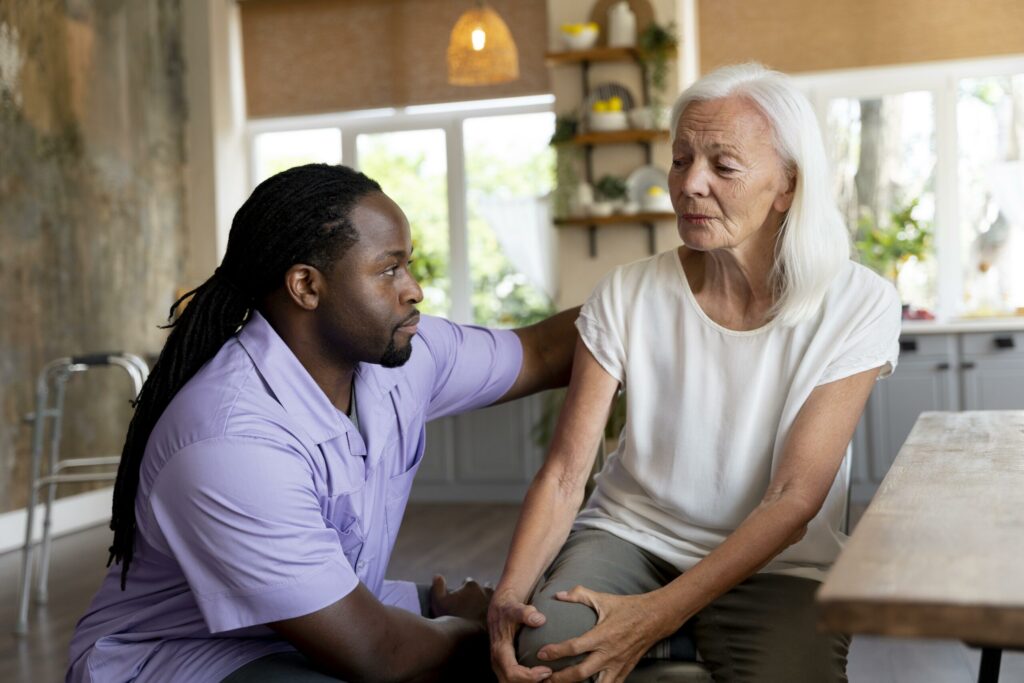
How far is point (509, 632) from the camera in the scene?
5.01ft

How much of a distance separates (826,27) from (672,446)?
4882 mm

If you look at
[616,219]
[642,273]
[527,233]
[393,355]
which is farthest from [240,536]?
[527,233]

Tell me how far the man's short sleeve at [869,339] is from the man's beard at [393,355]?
0.60 m

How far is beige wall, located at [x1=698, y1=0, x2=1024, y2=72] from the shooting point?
19.1 feet

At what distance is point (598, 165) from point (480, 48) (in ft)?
3.71

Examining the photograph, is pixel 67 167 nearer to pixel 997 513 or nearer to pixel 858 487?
pixel 858 487

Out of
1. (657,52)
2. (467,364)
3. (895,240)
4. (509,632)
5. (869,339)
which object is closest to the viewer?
(509,632)

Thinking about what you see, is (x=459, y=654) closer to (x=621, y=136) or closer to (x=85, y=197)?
(x=621, y=136)

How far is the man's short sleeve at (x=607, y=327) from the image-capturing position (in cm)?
176

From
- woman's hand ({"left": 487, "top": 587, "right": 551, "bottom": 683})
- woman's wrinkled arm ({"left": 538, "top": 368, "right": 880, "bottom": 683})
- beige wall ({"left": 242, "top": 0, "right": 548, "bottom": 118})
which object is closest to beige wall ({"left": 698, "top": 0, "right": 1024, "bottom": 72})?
beige wall ({"left": 242, "top": 0, "right": 548, "bottom": 118})

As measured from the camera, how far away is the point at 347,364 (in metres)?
1.66

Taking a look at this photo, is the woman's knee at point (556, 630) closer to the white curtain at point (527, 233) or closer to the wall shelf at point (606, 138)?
the wall shelf at point (606, 138)

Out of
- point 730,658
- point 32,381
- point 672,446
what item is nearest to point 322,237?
point 672,446

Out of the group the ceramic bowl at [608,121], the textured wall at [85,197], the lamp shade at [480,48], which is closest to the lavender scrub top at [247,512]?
the lamp shade at [480,48]
